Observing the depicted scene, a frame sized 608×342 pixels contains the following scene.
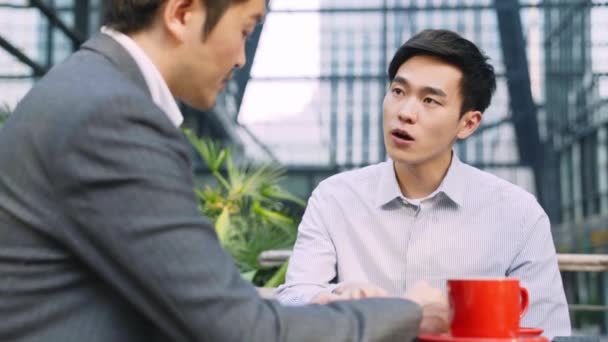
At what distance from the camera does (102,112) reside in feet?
3.06

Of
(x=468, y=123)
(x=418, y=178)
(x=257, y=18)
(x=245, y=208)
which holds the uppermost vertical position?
(x=257, y=18)

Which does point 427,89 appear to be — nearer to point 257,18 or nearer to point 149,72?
point 257,18

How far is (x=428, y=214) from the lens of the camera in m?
2.10

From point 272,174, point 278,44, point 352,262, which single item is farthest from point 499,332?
point 278,44

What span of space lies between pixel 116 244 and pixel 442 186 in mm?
1302

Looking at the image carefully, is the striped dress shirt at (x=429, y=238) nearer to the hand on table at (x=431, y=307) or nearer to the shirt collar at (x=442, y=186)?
the shirt collar at (x=442, y=186)

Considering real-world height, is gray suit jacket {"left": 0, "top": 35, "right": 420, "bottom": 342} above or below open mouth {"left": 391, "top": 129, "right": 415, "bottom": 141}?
above

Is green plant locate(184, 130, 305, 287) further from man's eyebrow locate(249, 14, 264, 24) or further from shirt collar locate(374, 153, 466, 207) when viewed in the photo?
man's eyebrow locate(249, 14, 264, 24)

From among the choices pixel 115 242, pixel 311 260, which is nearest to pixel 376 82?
pixel 311 260

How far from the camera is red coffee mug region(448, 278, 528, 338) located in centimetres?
109

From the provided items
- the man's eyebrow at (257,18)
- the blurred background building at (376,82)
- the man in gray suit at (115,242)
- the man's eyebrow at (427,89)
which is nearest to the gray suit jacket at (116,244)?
the man in gray suit at (115,242)

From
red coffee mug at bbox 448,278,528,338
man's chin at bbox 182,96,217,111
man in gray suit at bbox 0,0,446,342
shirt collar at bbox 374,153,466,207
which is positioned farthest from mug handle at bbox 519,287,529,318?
shirt collar at bbox 374,153,466,207

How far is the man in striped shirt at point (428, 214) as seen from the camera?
1.97 m

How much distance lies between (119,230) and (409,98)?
140cm
